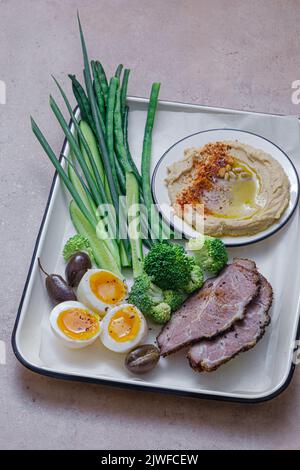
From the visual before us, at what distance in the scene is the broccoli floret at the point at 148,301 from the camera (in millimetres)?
3684

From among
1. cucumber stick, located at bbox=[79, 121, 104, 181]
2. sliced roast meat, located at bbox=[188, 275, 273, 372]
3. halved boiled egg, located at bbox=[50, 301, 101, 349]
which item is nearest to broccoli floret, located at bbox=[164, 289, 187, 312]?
sliced roast meat, located at bbox=[188, 275, 273, 372]

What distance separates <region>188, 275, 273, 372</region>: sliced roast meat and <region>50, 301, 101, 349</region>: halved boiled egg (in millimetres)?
537

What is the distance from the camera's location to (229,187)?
4254 millimetres

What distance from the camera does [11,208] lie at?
172 inches

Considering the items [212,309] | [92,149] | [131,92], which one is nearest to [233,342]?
[212,309]

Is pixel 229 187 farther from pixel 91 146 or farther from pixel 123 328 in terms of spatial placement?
pixel 123 328

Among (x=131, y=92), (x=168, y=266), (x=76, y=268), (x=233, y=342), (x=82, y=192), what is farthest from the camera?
(x=131, y=92)

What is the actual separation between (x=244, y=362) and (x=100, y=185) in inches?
54.2

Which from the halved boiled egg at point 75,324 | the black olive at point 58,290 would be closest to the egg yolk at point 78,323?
the halved boiled egg at point 75,324

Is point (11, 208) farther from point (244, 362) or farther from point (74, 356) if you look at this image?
point (244, 362)

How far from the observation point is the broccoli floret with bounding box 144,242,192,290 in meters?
3.72

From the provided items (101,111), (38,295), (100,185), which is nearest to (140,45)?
(101,111)

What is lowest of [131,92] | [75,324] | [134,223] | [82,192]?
[75,324]

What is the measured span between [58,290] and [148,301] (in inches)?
20.0
